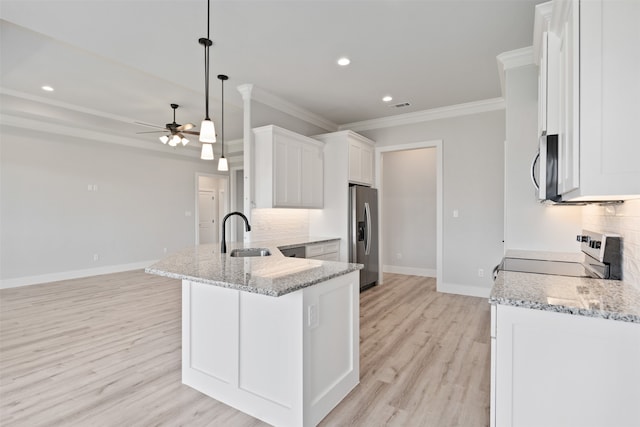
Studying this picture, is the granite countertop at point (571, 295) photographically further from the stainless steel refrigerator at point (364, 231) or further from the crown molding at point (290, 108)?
the crown molding at point (290, 108)

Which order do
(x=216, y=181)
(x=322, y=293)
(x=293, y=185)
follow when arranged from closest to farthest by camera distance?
(x=322, y=293)
(x=293, y=185)
(x=216, y=181)

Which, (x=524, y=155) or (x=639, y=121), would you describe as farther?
(x=524, y=155)

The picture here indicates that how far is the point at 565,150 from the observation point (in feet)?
4.91

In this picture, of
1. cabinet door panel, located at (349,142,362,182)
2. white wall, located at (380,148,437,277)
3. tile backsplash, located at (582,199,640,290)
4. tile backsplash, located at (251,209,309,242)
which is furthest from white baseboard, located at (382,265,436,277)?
tile backsplash, located at (582,199,640,290)

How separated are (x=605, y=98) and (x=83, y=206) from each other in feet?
23.8

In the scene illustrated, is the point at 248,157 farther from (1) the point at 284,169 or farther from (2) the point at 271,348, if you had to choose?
(2) the point at 271,348

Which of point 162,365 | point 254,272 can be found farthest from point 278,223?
point 254,272

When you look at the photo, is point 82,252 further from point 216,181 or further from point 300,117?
point 300,117

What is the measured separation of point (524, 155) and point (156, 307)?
14.7 ft

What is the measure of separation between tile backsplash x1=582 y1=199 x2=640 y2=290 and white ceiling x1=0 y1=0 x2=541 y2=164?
1661 millimetres

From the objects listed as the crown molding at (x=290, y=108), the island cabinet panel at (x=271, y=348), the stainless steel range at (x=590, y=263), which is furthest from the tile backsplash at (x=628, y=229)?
the crown molding at (x=290, y=108)

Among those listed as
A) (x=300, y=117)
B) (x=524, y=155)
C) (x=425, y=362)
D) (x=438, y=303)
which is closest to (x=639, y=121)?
(x=524, y=155)

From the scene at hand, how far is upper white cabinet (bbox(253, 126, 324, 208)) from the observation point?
407 cm

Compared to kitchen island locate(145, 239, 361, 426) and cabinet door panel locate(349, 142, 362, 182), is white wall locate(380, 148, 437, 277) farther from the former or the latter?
kitchen island locate(145, 239, 361, 426)
